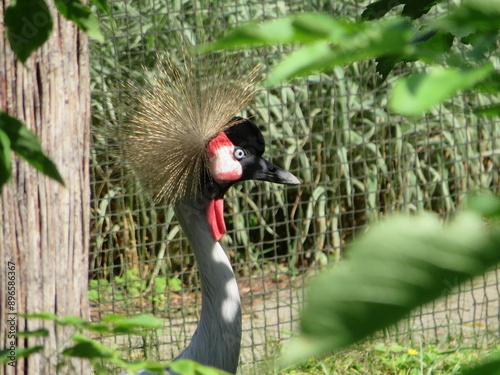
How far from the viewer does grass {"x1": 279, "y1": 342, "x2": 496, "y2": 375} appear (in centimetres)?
326

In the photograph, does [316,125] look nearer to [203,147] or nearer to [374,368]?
[374,368]

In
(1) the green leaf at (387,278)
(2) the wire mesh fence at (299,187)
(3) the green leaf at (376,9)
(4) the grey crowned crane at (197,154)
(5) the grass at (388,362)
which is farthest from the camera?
(2) the wire mesh fence at (299,187)

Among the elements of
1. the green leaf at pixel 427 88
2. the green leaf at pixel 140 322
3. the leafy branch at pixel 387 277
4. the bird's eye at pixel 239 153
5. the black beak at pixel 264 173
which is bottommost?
the green leaf at pixel 140 322

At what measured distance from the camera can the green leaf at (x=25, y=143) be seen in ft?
→ 1.91

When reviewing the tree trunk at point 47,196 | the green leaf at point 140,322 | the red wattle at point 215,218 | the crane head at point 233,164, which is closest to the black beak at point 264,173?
the crane head at point 233,164

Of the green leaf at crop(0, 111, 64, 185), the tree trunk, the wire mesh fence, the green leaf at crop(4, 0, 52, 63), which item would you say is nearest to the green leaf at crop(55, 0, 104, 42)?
the green leaf at crop(4, 0, 52, 63)

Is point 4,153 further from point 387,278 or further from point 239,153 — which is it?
point 239,153

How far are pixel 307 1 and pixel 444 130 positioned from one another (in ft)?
3.73

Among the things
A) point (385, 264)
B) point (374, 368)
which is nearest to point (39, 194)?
point (385, 264)

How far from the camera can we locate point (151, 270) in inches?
171

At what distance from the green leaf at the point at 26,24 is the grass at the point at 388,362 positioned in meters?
2.71

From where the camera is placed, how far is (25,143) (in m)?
0.59

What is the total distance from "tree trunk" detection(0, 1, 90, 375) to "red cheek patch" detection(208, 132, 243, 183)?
51 cm

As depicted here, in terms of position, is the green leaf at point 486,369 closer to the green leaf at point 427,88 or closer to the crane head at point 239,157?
the green leaf at point 427,88
